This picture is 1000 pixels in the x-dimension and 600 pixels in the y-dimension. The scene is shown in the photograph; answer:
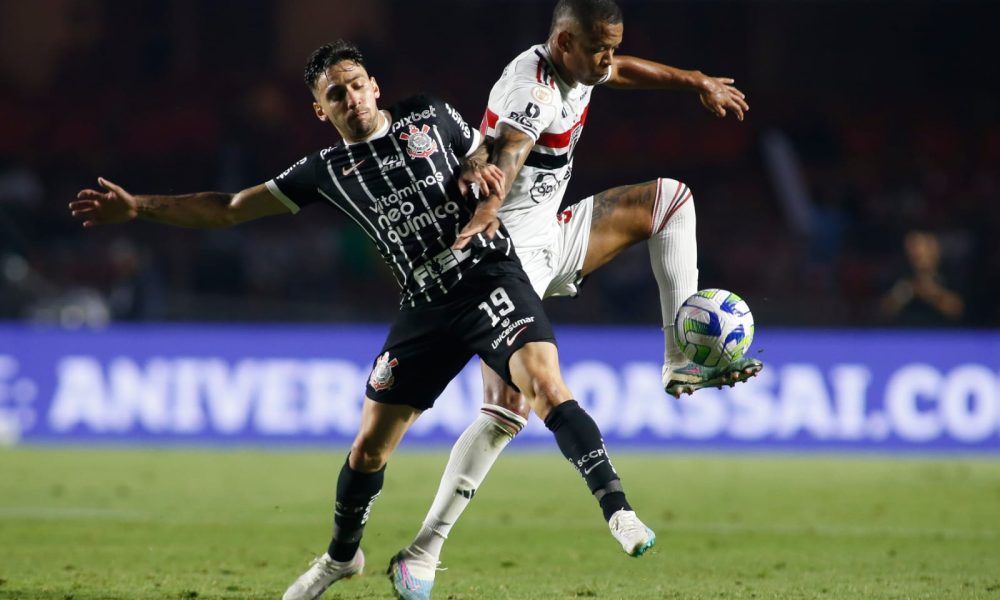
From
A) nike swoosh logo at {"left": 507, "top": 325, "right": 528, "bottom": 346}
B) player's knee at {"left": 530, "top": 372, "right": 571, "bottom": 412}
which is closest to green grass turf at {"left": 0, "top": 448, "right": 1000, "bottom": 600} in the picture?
player's knee at {"left": 530, "top": 372, "right": 571, "bottom": 412}

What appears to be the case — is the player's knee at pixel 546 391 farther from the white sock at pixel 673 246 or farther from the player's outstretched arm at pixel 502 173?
the white sock at pixel 673 246

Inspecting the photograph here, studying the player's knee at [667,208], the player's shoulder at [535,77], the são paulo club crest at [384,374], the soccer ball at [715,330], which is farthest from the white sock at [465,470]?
the player's shoulder at [535,77]

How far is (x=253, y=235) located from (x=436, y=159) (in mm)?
11810

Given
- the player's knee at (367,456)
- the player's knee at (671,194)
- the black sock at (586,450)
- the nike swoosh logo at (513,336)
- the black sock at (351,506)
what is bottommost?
the black sock at (351,506)

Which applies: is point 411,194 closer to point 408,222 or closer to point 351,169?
point 408,222

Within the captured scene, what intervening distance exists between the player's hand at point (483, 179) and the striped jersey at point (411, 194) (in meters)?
0.25

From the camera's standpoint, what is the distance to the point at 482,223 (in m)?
5.07

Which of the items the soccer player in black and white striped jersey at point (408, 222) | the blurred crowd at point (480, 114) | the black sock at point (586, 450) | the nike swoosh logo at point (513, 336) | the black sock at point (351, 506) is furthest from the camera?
the blurred crowd at point (480, 114)

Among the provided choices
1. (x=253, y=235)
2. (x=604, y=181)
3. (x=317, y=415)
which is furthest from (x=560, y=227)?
(x=604, y=181)

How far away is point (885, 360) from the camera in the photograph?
13.0 meters

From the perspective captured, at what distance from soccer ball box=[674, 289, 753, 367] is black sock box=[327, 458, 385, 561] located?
1.52 meters

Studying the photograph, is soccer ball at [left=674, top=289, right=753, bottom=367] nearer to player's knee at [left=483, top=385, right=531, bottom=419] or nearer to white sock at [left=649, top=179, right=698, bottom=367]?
white sock at [left=649, top=179, right=698, bottom=367]

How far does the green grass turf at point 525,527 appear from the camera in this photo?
20.2 ft

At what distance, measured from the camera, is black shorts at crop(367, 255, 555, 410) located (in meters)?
5.29
